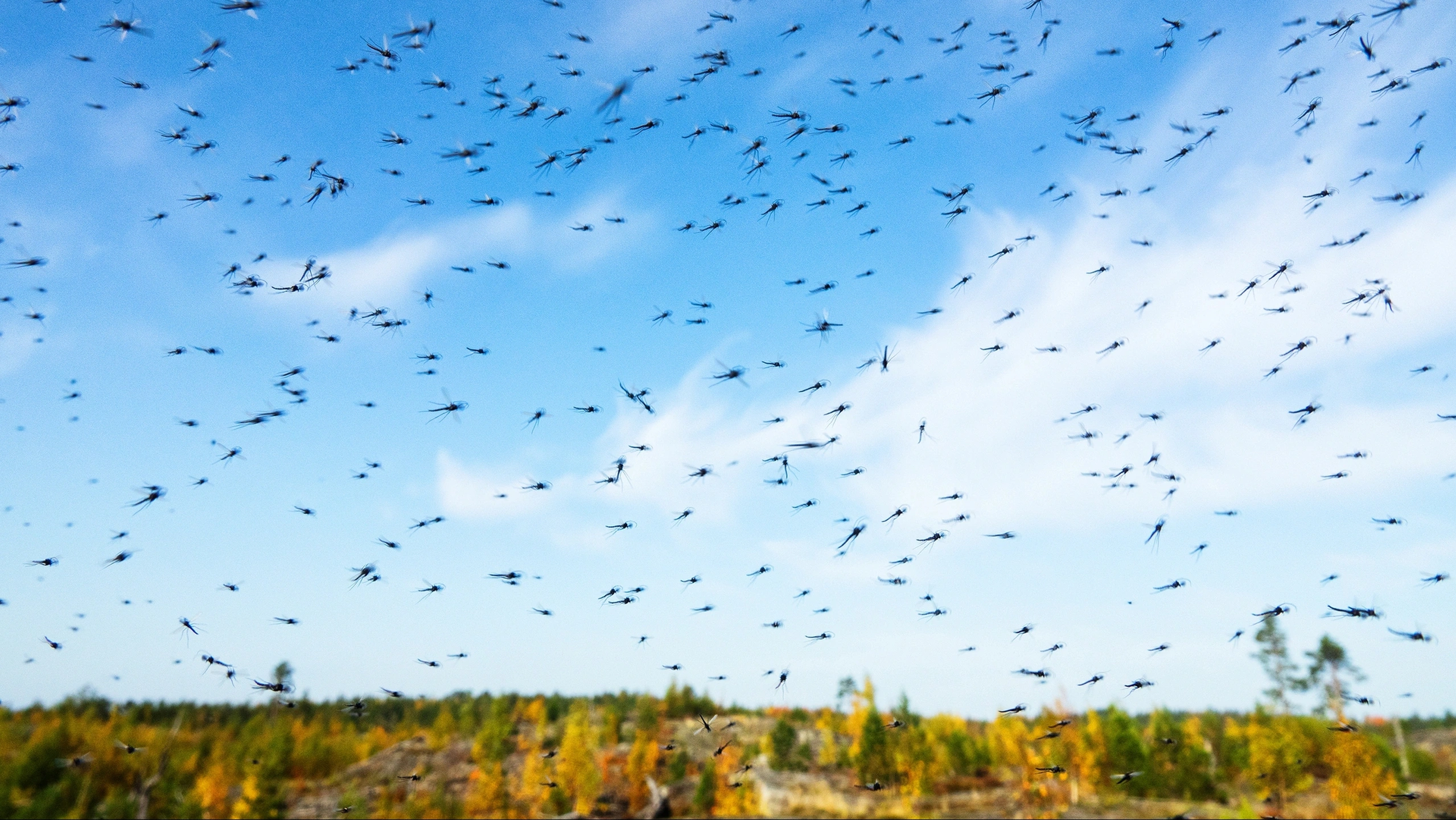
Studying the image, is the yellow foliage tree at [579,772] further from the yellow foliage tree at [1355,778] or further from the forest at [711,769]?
the yellow foliage tree at [1355,778]

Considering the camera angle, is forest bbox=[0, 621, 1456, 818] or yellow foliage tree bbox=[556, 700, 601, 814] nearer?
forest bbox=[0, 621, 1456, 818]

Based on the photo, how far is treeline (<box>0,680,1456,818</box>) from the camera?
4425cm

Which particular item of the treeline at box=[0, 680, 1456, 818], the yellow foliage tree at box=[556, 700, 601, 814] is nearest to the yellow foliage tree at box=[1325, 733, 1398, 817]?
the treeline at box=[0, 680, 1456, 818]

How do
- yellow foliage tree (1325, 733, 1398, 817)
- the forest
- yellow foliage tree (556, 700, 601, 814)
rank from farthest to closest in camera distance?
yellow foliage tree (556, 700, 601, 814) < the forest < yellow foliage tree (1325, 733, 1398, 817)

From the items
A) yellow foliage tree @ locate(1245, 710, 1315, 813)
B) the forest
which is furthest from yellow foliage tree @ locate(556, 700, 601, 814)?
yellow foliage tree @ locate(1245, 710, 1315, 813)

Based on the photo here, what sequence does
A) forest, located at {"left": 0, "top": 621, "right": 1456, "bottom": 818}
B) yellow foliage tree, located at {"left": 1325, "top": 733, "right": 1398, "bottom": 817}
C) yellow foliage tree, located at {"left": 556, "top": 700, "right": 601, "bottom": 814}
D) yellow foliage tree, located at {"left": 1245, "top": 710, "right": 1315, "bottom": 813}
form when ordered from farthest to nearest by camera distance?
1. yellow foliage tree, located at {"left": 1245, "top": 710, "right": 1315, "bottom": 813}
2. yellow foliage tree, located at {"left": 556, "top": 700, "right": 601, "bottom": 814}
3. forest, located at {"left": 0, "top": 621, "right": 1456, "bottom": 818}
4. yellow foliage tree, located at {"left": 1325, "top": 733, "right": 1398, "bottom": 817}

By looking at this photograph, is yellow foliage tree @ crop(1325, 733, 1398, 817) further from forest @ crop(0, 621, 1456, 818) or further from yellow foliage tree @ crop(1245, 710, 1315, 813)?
yellow foliage tree @ crop(1245, 710, 1315, 813)

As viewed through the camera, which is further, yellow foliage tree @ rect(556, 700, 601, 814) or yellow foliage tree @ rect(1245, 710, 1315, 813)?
yellow foliage tree @ rect(1245, 710, 1315, 813)

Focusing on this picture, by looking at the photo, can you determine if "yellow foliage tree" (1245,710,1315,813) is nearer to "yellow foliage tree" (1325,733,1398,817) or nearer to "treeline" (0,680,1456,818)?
"treeline" (0,680,1456,818)

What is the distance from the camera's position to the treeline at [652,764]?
44250 mm

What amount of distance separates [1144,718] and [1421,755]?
83.9 m

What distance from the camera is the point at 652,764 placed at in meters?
58.5

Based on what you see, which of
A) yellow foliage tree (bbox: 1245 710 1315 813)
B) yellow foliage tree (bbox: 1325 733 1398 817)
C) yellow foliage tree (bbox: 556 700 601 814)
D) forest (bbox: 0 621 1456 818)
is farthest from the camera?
yellow foliage tree (bbox: 1245 710 1315 813)

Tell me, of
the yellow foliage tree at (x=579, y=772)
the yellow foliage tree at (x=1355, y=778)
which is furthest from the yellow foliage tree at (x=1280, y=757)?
the yellow foliage tree at (x=579, y=772)
